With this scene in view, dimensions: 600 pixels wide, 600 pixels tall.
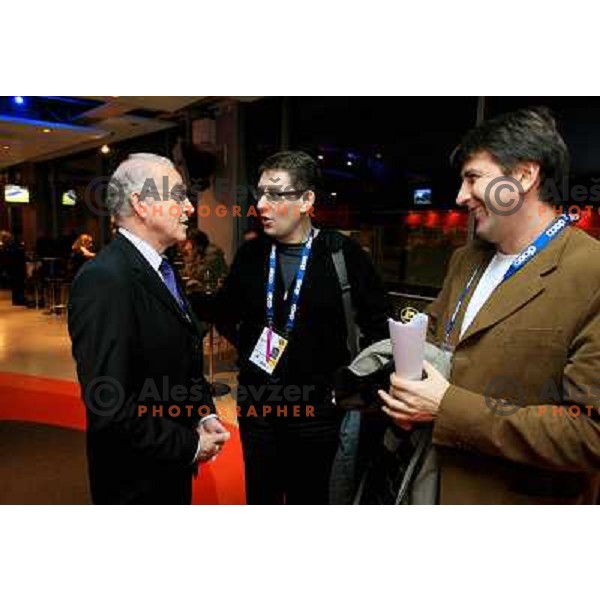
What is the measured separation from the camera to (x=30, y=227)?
49.8 feet

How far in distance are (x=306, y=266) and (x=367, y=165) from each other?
4.41m

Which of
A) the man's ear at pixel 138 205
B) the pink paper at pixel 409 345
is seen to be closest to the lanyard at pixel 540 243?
the pink paper at pixel 409 345

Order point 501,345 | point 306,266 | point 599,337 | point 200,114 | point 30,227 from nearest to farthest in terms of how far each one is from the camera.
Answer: point 599,337 → point 501,345 → point 306,266 → point 200,114 → point 30,227

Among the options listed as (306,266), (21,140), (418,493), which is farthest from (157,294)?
(21,140)

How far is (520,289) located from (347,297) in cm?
87

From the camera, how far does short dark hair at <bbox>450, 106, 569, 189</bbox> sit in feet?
3.68

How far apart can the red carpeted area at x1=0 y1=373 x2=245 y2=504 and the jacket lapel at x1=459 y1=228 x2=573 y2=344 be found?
1942mm

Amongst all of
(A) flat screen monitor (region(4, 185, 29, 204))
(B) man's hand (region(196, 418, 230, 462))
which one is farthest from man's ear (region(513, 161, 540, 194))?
(A) flat screen monitor (region(4, 185, 29, 204))

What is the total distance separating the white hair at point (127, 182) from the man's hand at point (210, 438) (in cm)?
73

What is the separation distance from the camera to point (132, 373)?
136 centimetres

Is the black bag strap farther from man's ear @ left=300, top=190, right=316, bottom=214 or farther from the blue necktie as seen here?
the blue necktie

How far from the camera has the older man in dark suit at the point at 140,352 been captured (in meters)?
1.27
